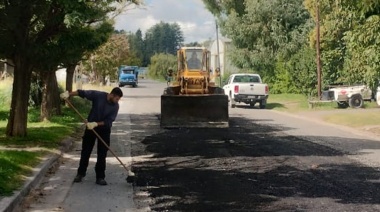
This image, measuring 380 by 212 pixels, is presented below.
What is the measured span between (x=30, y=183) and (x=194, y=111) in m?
9.73

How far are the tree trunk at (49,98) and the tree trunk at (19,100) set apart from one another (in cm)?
522

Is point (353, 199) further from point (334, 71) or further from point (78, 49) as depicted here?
point (334, 71)

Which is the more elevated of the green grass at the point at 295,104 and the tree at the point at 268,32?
the tree at the point at 268,32

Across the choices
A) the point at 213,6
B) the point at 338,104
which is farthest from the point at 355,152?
the point at 213,6

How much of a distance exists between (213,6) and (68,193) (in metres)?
47.9

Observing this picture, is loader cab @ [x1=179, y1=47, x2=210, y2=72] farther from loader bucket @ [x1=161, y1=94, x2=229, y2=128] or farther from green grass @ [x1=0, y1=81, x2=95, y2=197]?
loader bucket @ [x1=161, y1=94, x2=229, y2=128]

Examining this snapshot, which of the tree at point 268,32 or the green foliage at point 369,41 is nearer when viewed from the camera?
the green foliage at point 369,41

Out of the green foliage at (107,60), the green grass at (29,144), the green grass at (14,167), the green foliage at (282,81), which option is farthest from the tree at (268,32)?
the green grass at (14,167)

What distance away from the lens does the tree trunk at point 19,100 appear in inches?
562

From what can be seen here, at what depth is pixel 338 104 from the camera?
107 feet

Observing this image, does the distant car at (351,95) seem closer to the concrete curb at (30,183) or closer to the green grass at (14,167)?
the concrete curb at (30,183)

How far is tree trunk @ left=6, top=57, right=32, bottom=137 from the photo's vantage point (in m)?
14.3

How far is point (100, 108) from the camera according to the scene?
9.84 m

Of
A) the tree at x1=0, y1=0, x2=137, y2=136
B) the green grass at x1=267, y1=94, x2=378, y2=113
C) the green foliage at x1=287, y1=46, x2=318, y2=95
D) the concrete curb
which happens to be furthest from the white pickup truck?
the concrete curb
